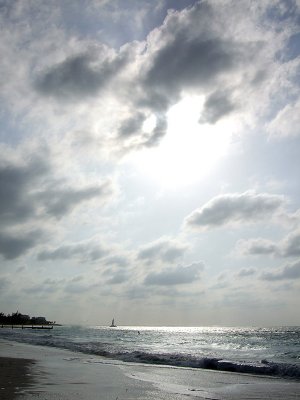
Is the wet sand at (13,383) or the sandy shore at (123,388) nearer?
the wet sand at (13,383)

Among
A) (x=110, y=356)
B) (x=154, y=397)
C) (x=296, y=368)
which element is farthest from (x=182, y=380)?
(x=110, y=356)

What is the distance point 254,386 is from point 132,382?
224 inches

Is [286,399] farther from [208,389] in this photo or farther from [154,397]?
[154,397]

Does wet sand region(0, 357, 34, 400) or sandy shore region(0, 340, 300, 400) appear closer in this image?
wet sand region(0, 357, 34, 400)

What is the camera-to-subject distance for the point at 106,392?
13758mm

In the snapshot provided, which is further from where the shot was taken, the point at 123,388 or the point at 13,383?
the point at 123,388

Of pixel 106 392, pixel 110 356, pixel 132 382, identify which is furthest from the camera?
pixel 110 356

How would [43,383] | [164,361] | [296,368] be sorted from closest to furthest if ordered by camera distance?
[43,383] < [296,368] < [164,361]

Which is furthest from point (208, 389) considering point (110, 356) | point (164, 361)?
point (110, 356)

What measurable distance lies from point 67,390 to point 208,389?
6.13 m

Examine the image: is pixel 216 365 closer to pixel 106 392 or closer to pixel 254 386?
pixel 254 386

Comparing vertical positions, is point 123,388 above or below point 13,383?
below

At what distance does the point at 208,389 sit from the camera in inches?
632

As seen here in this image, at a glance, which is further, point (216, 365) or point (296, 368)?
Answer: point (216, 365)
